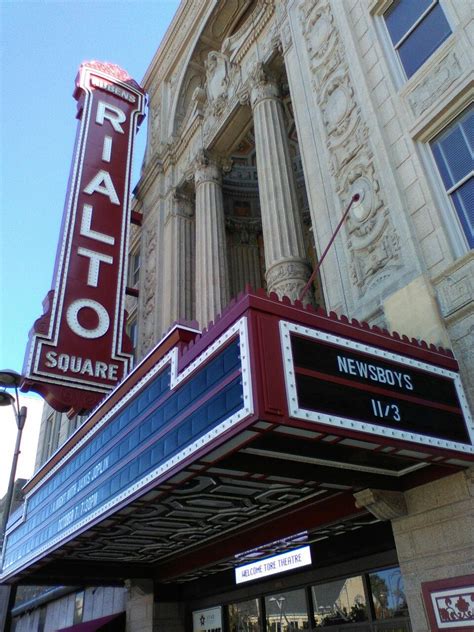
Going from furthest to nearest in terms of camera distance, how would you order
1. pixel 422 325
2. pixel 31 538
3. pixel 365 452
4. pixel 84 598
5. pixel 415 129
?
pixel 84 598, pixel 31 538, pixel 415 129, pixel 422 325, pixel 365 452

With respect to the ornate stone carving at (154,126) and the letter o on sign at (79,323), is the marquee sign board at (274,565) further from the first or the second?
the ornate stone carving at (154,126)

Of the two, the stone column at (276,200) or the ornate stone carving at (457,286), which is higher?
the stone column at (276,200)

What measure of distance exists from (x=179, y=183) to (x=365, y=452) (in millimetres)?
16675

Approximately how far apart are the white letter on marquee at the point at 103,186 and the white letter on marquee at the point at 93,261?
272cm

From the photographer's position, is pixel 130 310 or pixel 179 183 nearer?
pixel 179 183

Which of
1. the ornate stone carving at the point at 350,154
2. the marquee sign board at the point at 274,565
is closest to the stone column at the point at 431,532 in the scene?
the marquee sign board at the point at 274,565

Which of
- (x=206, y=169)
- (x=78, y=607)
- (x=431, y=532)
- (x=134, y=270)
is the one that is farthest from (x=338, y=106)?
(x=78, y=607)

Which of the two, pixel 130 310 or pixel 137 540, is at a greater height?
pixel 130 310

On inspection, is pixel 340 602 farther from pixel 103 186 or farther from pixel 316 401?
pixel 103 186

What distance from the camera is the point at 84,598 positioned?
1858 cm

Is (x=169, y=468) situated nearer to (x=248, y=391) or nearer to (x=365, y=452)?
(x=248, y=391)

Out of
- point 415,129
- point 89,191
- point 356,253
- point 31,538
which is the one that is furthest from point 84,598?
point 415,129

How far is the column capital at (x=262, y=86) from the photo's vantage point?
54.2ft

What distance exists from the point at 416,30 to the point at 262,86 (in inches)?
260
